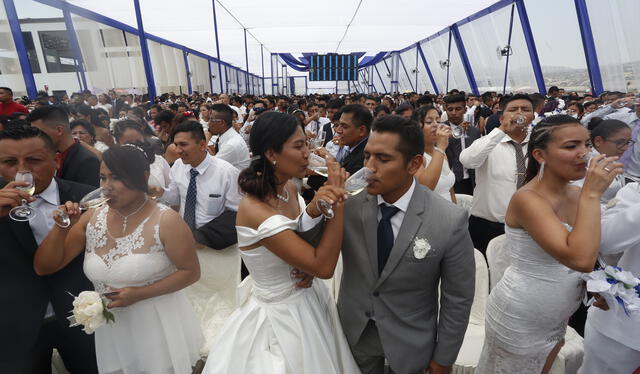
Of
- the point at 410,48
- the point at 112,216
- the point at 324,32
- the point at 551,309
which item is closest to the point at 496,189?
the point at 551,309

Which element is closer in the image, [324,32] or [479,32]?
[479,32]

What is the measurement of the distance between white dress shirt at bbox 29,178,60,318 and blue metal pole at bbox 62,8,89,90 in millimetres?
10468

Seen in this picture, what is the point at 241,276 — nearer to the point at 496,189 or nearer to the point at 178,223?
the point at 178,223

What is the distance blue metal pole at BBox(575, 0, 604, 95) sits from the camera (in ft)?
28.5

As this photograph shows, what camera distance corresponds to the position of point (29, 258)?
1923 millimetres

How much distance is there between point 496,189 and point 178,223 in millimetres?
2802

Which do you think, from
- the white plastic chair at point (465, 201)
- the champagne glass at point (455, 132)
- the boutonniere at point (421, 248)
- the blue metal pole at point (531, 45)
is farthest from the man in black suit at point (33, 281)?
the blue metal pole at point (531, 45)

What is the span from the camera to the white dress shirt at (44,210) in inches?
A: 78.2

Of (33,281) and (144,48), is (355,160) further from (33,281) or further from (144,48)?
(144,48)

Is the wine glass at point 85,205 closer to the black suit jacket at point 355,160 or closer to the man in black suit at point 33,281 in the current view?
the man in black suit at point 33,281

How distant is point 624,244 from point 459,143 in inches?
122

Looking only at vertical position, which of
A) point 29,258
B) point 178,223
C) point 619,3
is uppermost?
point 619,3

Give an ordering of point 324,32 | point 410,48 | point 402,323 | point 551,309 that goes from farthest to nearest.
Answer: point 410,48, point 324,32, point 551,309, point 402,323

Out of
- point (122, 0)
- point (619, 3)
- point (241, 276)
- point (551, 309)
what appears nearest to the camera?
point (551, 309)
